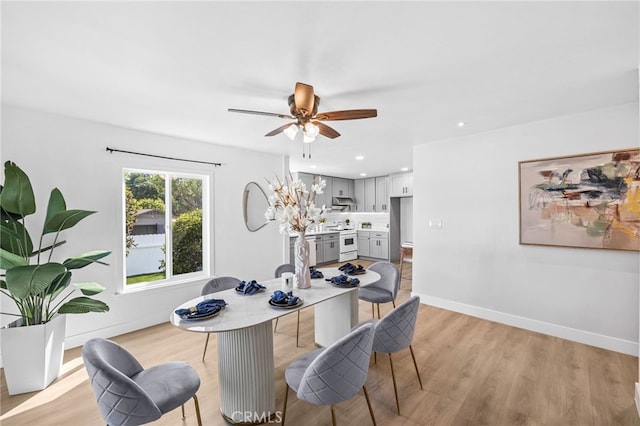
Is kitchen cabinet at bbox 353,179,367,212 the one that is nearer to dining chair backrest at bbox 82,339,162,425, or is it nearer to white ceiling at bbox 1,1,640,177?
white ceiling at bbox 1,1,640,177

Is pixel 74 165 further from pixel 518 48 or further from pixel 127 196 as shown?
pixel 518 48

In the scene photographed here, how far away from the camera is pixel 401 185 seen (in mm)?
6953

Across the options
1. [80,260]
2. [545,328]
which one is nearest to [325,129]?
[80,260]

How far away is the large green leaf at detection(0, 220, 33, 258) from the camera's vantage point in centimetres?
218

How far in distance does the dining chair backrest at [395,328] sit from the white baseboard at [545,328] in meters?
2.23

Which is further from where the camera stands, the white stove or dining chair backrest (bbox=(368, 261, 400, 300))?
the white stove

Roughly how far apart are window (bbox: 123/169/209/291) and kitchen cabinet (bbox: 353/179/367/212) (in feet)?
16.3

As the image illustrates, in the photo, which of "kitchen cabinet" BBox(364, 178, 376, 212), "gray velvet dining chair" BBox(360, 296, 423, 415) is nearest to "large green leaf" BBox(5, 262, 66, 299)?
"gray velvet dining chair" BBox(360, 296, 423, 415)

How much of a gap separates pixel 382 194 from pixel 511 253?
4.40m

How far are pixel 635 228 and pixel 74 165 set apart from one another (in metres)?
5.63

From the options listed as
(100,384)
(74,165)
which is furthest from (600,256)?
(74,165)

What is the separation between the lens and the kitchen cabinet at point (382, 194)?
24.2 ft

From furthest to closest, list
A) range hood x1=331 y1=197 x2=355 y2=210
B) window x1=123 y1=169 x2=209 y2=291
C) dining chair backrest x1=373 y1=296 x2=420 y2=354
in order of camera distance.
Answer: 1. range hood x1=331 y1=197 x2=355 y2=210
2. window x1=123 y1=169 x2=209 y2=291
3. dining chair backrest x1=373 y1=296 x2=420 y2=354

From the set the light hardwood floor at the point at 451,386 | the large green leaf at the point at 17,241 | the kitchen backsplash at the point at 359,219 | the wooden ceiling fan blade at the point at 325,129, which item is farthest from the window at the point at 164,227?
the kitchen backsplash at the point at 359,219
